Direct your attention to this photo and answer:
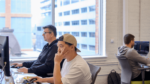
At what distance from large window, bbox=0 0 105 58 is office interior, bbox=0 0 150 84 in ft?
0.58

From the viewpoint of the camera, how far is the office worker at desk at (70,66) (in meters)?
1.71

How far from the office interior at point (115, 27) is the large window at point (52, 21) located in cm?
18

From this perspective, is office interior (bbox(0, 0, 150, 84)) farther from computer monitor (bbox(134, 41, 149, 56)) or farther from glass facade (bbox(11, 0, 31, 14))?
glass facade (bbox(11, 0, 31, 14))

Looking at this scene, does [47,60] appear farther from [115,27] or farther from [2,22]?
[115,27]

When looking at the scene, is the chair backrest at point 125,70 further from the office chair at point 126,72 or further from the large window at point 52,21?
the large window at point 52,21

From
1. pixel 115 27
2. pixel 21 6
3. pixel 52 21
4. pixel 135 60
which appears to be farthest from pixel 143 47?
pixel 21 6

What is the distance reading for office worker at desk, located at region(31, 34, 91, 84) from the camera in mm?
1715

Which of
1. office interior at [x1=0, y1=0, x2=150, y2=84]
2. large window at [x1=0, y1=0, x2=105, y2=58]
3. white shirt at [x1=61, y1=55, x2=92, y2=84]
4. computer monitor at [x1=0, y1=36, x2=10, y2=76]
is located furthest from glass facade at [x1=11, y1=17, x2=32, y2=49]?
white shirt at [x1=61, y1=55, x2=92, y2=84]

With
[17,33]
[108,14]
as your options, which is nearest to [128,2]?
[108,14]

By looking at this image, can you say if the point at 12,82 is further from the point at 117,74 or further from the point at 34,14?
the point at 117,74

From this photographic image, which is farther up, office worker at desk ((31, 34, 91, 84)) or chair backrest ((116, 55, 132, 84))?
office worker at desk ((31, 34, 91, 84))

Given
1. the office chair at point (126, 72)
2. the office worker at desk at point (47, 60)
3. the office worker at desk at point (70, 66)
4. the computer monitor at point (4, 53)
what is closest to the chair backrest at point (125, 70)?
the office chair at point (126, 72)

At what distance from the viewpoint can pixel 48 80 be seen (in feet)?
6.62

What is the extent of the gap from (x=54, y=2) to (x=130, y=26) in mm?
1940
